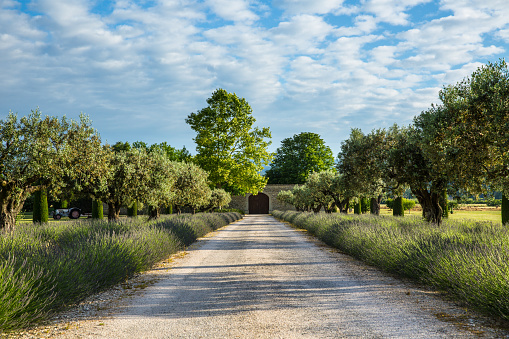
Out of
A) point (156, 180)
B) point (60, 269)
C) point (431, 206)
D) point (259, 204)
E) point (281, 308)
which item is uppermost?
point (156, 180)

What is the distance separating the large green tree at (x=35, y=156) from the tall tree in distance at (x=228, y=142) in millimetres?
26961

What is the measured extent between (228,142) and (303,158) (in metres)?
34.7

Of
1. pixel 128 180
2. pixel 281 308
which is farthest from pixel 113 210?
pixel 281 308

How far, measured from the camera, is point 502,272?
5.12 meters

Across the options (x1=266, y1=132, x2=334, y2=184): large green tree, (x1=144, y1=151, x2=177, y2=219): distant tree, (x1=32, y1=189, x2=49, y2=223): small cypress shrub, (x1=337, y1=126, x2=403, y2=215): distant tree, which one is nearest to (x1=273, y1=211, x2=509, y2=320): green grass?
(x1=337, y1=126, x2=403, y2=215): distant tree

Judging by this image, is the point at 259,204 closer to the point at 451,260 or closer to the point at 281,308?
the point at 451,260

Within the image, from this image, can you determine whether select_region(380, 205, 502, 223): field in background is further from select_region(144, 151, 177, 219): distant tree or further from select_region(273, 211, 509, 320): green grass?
select_region(144, 151, 177, 219): distant tree

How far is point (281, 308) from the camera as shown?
18.9 feet

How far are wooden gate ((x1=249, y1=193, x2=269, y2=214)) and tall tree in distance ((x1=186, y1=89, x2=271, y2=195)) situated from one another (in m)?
25.6

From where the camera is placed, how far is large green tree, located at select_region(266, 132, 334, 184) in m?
71.1

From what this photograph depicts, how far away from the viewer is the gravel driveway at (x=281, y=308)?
4688 mm

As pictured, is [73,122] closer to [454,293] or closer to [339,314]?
[339,314]

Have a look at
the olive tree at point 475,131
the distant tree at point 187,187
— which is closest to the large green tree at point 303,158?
the distant tree at point 187,187

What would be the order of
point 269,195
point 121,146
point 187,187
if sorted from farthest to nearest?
point 269,195
point 121,146
point 187,187
